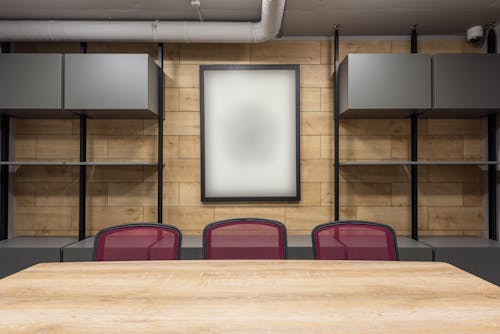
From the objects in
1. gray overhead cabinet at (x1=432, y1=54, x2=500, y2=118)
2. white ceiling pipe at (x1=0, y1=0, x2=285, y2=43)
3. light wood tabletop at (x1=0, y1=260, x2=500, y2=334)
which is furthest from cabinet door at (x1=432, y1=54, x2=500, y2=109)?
light wood tabletop at (x1=0, y1=260, x2=500, y2=334)

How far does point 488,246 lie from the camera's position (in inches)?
112

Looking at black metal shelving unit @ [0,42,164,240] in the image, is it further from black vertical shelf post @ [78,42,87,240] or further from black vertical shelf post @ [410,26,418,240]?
black vertical shelf post @ [410,26,418,240]

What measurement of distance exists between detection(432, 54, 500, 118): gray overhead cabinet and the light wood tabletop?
186cm

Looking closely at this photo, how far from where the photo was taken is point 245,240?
1.88 meters

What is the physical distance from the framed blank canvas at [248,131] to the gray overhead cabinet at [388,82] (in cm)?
61

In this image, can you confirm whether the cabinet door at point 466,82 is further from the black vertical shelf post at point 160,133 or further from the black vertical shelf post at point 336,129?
the black vertical shelf post at point 160,133

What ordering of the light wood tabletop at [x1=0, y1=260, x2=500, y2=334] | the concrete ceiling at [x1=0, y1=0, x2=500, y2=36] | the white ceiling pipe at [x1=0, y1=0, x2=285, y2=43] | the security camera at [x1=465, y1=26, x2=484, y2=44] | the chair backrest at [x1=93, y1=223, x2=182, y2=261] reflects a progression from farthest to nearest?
the security camera at [x1=465, y1=26, x2=484, y2=44] → the white ceiling pipe at [x1=0, y1=0, x2=285, y2=43] → the concrete ceiling at [x1=0, y1=0, x2=500, y2=36] → the chair backrest at [x1=93, y1=223, x2=182, y2=261] → the light wood tabletop at [x1=0, y1=260, x2=500, y2=334]

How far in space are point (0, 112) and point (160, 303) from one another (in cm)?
286

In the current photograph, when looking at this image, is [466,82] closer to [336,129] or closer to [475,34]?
[475,34]

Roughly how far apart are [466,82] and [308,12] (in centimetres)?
150

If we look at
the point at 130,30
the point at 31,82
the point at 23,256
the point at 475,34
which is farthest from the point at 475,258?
the point at 31,82

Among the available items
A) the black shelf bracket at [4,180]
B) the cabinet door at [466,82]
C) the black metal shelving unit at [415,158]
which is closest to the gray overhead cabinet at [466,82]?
the cabinet door at [466,82]

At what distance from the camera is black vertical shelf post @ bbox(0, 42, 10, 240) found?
3184 millimetres

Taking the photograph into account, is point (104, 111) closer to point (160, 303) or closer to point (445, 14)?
point (160, 303)
